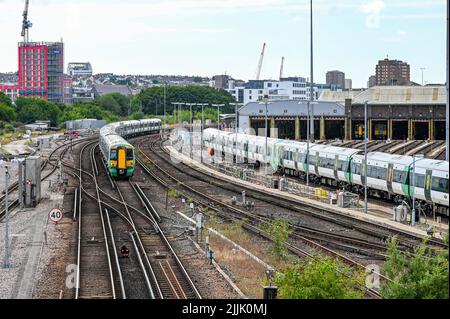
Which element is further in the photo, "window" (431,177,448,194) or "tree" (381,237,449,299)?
"window" (431,177,448,194)

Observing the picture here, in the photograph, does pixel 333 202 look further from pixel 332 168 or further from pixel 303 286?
pixel 303 286

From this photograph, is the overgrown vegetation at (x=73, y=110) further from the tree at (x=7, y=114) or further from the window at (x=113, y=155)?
the window at (x=113, y=155)

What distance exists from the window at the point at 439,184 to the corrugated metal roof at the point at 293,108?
6183 centimetres

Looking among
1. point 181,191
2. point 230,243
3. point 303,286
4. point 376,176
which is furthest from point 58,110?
point 303,286

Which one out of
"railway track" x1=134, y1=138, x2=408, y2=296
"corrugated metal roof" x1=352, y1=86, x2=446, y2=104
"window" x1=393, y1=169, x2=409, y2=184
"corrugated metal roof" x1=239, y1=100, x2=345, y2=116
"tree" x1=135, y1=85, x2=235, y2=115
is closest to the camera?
"railway track" x1=134, y1=138, x2=408, y2=296

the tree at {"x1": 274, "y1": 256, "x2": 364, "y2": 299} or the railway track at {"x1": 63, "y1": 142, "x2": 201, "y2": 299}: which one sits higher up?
the tree at {"x1": 274, "y1": 256, "x2": 364, "y2": 299}

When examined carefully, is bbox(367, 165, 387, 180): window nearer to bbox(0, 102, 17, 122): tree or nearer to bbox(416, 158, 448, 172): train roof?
bbox(416, 158, 448, 172): train roof

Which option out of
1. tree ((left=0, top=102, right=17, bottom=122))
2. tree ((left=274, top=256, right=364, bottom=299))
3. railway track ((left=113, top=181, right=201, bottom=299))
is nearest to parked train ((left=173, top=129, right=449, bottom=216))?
railway track ((left=113, top=181, right=201, bottom=299))

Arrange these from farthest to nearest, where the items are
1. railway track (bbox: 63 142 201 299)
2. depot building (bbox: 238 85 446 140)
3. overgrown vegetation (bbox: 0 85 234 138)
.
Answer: overgrown vegetation (bbox: 0 85 234 138)
depot building (bbox: 238 85 446 140)
railway track (bbox: 63 142 201 299)

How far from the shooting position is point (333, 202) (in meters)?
44.5

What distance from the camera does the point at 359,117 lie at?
9956 cm

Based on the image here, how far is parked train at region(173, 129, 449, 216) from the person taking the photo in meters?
37.2

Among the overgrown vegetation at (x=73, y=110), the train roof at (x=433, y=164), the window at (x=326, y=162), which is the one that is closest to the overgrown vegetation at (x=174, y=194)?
the window at (x=326, y=162)
